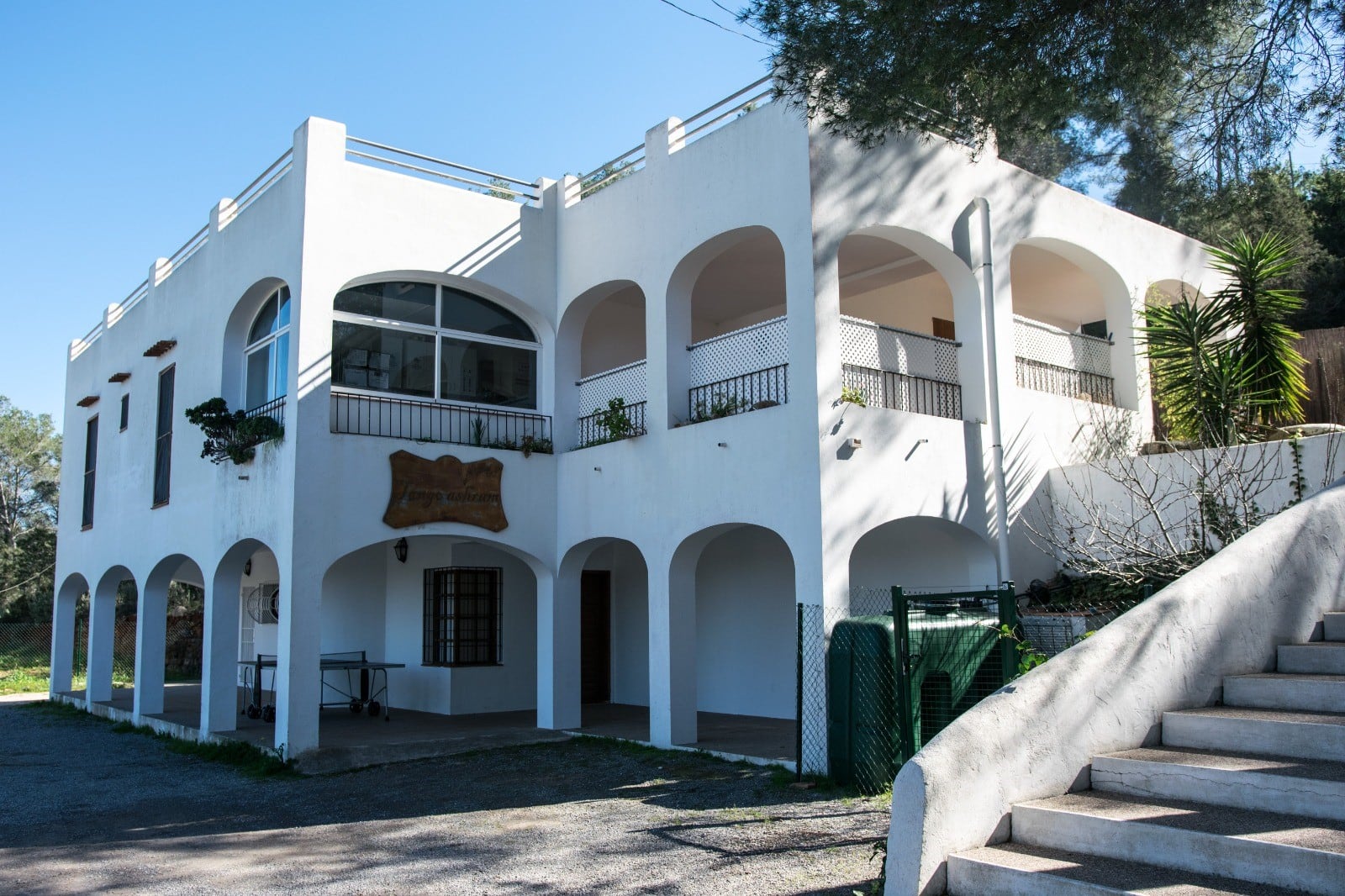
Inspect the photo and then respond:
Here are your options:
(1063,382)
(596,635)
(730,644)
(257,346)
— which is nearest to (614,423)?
(730,644)

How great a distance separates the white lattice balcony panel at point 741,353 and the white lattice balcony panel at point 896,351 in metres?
0.68

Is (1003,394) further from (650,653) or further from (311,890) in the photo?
(311,890)

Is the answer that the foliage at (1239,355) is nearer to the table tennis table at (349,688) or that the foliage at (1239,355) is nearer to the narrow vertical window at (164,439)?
the table tennis table at (349,688)

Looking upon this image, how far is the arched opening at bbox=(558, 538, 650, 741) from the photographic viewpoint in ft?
54.0

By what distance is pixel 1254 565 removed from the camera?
19.6ft

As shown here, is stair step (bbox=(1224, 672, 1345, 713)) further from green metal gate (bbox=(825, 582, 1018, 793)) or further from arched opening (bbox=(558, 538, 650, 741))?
arched opening (bbox=(558, 538, 650, 741))

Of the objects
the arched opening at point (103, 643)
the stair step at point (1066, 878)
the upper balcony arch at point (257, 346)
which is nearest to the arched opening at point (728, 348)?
the upper balcony arch at point (257, 346)

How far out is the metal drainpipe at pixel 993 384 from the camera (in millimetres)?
12094

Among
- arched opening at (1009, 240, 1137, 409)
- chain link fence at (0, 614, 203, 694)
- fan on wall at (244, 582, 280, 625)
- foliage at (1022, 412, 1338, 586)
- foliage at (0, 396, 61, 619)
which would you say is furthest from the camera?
foliage at (0, 396, 61, 619)

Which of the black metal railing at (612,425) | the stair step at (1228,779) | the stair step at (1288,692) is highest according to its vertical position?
the black metal railing at (612,425)

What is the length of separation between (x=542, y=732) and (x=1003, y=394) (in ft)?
22.6

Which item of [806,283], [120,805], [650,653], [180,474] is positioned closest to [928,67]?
[806,283]

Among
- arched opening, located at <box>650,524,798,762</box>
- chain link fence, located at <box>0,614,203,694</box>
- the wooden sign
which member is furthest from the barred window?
chain link fence, located at <box>0,614,203,694</box>

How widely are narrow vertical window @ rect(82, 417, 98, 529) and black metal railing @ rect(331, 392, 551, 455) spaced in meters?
10.3
